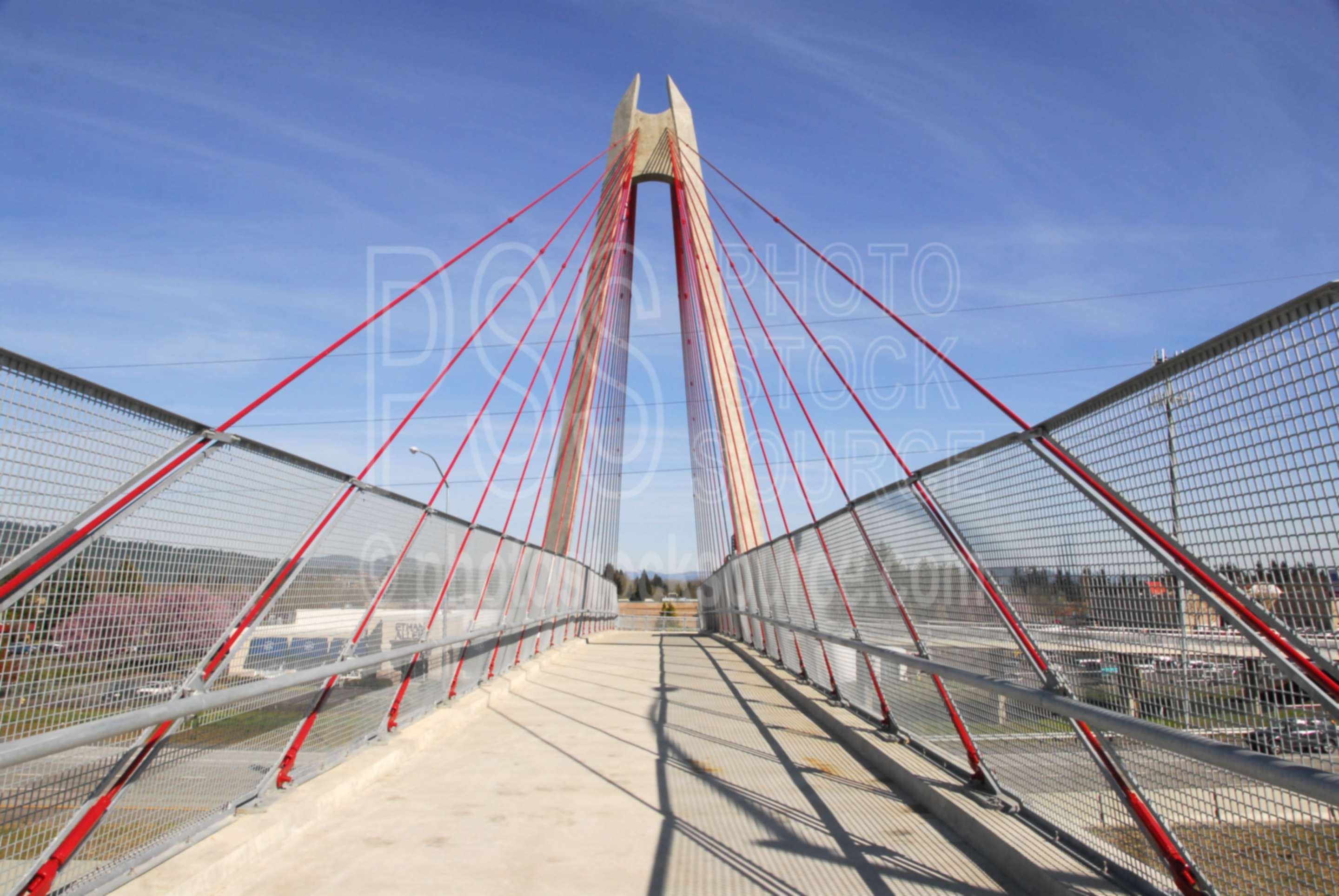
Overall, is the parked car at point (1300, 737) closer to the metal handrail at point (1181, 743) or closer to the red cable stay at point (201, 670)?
the metal handrail at point (1181, 743)

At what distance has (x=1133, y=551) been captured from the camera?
9.91 ft

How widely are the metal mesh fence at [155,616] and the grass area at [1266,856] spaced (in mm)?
3540

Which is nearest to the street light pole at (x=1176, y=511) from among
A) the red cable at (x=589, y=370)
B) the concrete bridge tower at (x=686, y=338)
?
the red cable at (x=589, y=370)

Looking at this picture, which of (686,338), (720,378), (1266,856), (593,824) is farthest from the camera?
(686,338)

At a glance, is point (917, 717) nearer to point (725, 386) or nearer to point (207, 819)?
point (207, 819)

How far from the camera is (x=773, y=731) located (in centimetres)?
757

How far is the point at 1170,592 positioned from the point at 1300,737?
61cm

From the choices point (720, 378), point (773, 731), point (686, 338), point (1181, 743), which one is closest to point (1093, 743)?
point (1181, 743)

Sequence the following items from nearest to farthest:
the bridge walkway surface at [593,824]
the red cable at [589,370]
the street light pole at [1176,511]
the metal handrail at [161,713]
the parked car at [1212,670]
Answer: the metal handrail at [161,713] → the parked car at [1212,670] → the street light pole at [1176,511] → the bridge walkway surface at [593,824] → the red cable at [589,370]

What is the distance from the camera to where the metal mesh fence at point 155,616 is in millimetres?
2666

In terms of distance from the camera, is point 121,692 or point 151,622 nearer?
point 121,692

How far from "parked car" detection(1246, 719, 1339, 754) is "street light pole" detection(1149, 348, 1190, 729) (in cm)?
34

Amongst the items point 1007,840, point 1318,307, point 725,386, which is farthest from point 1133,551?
point 725,386

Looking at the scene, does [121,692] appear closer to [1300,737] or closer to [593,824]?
[593,824]
